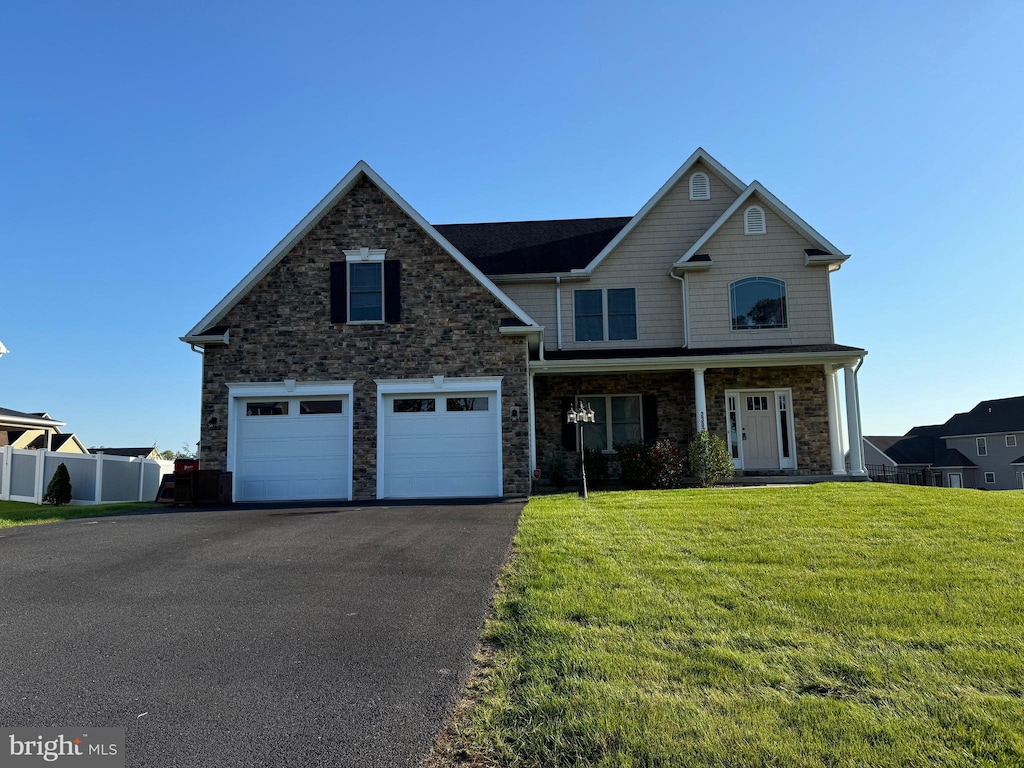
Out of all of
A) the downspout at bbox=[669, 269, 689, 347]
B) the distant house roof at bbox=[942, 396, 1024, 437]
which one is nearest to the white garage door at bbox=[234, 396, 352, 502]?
the downspout at bbox=[669, 269, 689, 347]

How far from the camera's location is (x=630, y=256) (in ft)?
61.8

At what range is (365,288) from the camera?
49.4 feet

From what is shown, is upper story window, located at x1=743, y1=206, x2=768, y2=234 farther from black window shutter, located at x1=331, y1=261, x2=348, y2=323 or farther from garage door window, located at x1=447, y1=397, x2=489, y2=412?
black window shutter, located at x1=331, y1=261, x2=348, y2=323

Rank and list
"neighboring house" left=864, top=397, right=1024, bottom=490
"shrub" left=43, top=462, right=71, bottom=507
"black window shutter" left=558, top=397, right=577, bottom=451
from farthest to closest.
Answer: "neighboring house" left=864, top=397, right=1024, bottom=490
"black window shutter" left=558, top=397, right=577, bottom=451
"shrub" left=43, top=462, right=71, bottom=507

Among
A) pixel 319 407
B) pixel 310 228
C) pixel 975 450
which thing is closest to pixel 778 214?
pixel 310 228

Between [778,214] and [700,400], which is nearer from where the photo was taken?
[700,400]

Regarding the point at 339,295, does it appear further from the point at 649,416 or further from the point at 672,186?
the point at 672,186

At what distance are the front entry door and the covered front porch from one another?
26 mm

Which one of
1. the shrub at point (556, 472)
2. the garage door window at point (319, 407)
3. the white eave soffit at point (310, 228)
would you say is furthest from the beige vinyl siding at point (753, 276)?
the garage door window at point (319, 407)

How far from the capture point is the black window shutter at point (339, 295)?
49.1ft

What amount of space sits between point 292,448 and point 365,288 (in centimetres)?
388

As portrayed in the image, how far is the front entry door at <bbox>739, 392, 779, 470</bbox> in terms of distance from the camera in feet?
57.8

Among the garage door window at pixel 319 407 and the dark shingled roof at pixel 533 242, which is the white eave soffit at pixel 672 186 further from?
the garage door window at pixel 319 407

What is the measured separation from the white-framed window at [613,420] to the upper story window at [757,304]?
3.46 meters
